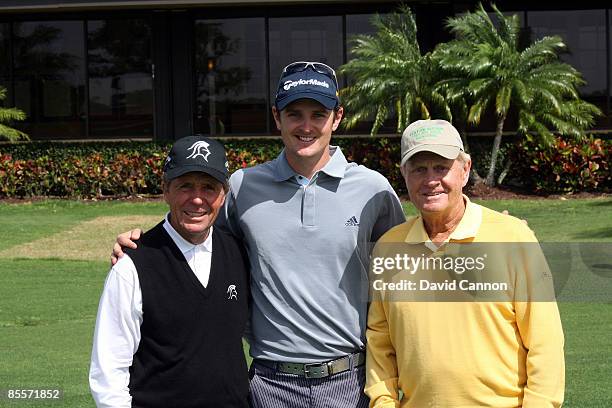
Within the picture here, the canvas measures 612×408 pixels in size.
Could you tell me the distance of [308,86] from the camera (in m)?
4.08

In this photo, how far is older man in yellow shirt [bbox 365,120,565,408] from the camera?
3.47m

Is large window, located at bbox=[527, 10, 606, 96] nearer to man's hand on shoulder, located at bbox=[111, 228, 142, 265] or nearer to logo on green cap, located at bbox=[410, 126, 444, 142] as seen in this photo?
logo on green cap, located at bbox=[410, 126, 444, 142]

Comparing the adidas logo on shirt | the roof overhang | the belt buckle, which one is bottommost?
the belt buckle

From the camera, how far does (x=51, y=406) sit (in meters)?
6.93

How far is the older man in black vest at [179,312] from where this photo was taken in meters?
3.53

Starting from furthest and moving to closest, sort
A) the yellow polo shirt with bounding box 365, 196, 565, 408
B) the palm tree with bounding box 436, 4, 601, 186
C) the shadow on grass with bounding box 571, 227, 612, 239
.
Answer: the palm tree with bounding box 436, 4, 601, 186 < the shadow on grass with bounding box 571, 227, 612, 239 < the yellow polo shirt with bounding box 365, 196, 565, 408

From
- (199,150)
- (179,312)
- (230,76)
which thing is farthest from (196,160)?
(230,76)

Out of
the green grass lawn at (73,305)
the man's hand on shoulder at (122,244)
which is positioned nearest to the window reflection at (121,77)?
the green grass lawn at (73,305)

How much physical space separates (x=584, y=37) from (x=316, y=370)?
2009 cm

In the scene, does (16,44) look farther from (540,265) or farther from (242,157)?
(540,265)

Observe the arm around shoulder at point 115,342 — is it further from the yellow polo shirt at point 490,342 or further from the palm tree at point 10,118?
the palm tree at point 10,118

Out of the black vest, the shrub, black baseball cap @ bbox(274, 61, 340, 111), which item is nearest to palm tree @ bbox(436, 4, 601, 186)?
the shrub

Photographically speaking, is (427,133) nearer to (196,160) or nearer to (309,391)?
(196,160)

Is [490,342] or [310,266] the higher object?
[310,266]
